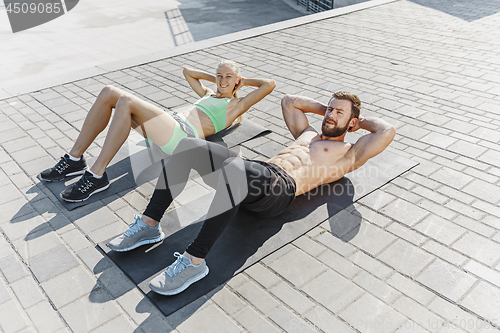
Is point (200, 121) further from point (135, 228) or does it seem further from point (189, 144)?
point (135, 228)

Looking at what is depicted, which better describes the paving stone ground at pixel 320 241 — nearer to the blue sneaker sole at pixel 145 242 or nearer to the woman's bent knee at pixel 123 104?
the blue sneaker sole at pixel 145 242

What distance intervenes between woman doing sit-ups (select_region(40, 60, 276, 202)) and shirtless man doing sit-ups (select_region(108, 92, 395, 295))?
2.42ft

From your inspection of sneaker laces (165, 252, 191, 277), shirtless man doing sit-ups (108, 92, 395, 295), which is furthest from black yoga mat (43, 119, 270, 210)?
sneaker laces (165, 252, 191, 277)

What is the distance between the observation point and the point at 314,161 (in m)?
3.93

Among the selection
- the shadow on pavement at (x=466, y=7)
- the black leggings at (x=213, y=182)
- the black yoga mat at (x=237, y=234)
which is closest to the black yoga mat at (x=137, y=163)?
the black yoga mat at (x=237, y=234)

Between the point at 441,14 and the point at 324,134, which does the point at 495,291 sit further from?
the point at 441,14

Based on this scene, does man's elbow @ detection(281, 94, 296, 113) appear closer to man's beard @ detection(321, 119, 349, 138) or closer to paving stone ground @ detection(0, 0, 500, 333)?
man's beard @ detection(321, 119, 349, 138)

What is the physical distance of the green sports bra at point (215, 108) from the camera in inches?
189

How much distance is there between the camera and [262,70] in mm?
7617

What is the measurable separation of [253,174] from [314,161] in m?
0.94

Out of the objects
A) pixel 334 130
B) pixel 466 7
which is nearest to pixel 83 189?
pixel 334 130

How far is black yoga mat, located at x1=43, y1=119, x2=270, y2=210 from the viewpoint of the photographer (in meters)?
4.32

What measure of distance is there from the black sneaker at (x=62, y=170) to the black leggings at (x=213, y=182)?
1.51 meters

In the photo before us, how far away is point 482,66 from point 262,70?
158 inches
